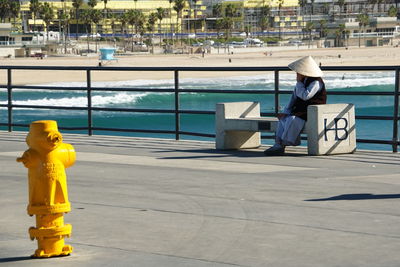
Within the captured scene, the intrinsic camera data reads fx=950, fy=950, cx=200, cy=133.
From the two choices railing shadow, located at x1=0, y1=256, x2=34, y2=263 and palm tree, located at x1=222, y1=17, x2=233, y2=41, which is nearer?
railing shadow, located at x1=0, y1=256, x2=34, y2=263

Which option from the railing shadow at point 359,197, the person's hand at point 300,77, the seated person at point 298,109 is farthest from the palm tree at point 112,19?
the railing shadow at point 359,197

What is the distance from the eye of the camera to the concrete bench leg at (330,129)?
10805 mm

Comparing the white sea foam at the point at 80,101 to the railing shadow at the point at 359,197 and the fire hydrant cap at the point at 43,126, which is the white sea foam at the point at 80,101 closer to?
the railing shadow at the point at 359,197

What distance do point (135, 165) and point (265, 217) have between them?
343cm

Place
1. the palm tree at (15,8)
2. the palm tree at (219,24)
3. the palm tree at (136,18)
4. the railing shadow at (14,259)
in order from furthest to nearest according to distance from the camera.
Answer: the palm tree at (219,24)
the palm tree at (136,18)
the palm tree at (15,8)
the railing shadow at (14,259)

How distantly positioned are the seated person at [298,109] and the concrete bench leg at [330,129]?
6.0 inches

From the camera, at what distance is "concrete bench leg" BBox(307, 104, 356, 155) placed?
10.8 m

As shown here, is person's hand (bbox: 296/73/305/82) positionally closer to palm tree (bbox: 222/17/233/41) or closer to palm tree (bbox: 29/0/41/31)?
palm tree (bbox: 29/0/41/31)

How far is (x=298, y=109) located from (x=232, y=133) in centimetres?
112

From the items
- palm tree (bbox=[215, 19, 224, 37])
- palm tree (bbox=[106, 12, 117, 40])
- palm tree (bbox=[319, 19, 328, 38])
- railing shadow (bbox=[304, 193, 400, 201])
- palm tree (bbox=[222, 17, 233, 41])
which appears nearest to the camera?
railing shadow (bbox=[304, 193, 400, 201])

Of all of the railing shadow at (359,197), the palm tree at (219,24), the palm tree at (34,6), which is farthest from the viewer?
the palm tree at (219,24)

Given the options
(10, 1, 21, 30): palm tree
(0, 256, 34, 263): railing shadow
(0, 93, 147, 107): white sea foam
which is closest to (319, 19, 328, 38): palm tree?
(10, 1, 21, 30): palm tree

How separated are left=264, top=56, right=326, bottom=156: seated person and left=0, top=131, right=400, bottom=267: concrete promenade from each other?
0.76 ft

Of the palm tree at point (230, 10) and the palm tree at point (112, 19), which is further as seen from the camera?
the palm tree at point (230, 10)
